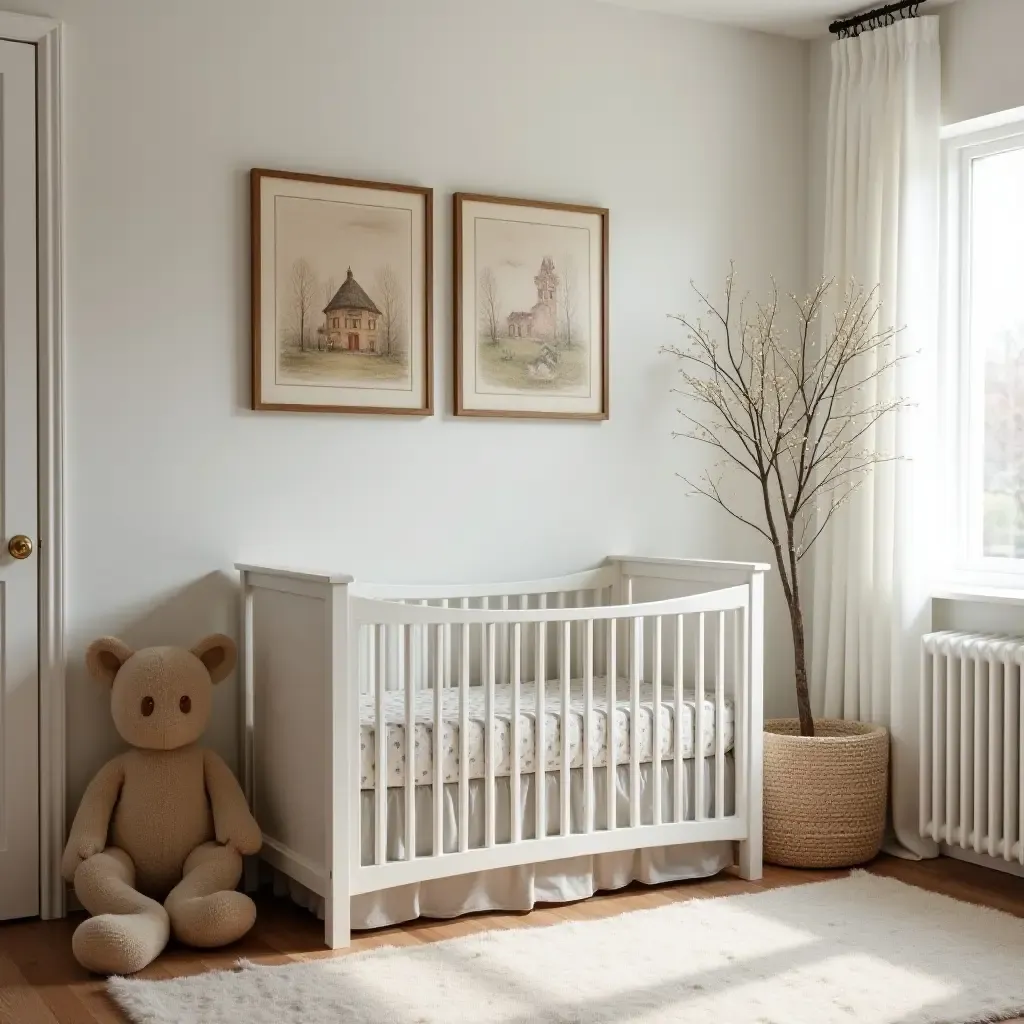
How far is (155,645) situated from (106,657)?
0.18 m

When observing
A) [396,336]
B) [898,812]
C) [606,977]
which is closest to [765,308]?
[396,336]

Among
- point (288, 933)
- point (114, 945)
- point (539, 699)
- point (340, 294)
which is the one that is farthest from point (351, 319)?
point (114, 945)

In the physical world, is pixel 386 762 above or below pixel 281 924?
above

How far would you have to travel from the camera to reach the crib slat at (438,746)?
298 cm

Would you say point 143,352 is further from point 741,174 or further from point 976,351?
point 976,351

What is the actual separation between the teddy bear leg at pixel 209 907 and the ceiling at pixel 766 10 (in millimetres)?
2618

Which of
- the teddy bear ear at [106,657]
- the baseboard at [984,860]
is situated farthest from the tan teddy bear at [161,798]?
the baseboard at [984,860]

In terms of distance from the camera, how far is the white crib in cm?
289

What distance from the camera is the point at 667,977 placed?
8.70 ft

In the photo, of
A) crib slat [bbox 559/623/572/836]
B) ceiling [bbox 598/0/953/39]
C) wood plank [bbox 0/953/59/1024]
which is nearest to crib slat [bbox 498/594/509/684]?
crib slat [bbox 559/623/572/836]

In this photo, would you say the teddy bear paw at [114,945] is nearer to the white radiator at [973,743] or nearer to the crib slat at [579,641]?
the crib slat at [579,641]

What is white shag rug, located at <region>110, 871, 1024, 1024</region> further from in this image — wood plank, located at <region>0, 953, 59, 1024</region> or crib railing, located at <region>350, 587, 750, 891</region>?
crib railing, located at <region>350, 587, 750, 891</region>

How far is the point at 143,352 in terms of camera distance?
10.6 feet

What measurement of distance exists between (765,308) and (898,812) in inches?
60.7
